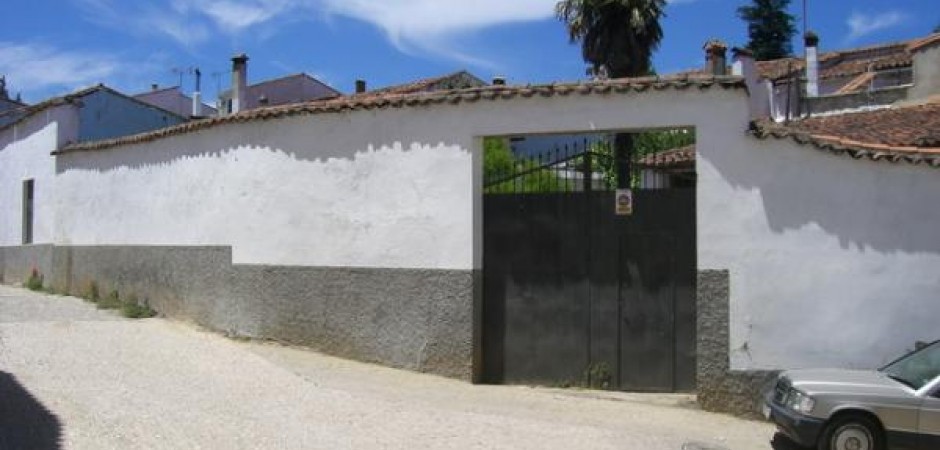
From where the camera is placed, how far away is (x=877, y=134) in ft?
45.8

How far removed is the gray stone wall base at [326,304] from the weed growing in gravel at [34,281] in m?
4.43

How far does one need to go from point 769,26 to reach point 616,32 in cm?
2983

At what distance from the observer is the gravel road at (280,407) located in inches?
290

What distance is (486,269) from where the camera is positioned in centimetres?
1062

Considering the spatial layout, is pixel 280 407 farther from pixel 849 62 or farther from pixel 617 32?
pixel 849 62

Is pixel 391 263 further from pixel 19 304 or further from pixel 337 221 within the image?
pixel 19 304

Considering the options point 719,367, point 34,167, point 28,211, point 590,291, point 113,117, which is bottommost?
point 719,367

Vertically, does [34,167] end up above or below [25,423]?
above

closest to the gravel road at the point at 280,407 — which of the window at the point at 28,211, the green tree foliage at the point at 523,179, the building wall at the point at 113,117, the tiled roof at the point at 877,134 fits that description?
the green tree foliage at the point at 523,179

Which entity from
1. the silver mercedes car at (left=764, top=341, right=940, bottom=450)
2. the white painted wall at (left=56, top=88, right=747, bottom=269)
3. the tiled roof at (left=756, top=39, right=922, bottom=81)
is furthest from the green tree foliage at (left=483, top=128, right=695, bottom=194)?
the tiled roof at (left=756, top=39, right=922, bottom=81)

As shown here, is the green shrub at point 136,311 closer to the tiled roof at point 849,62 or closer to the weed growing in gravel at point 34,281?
the weed growing in gravel at point 34,281

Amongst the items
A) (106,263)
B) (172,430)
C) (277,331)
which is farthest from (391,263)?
(106,263)

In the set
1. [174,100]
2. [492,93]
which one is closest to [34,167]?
[492,93]

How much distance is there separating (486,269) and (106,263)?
855 centimetres
